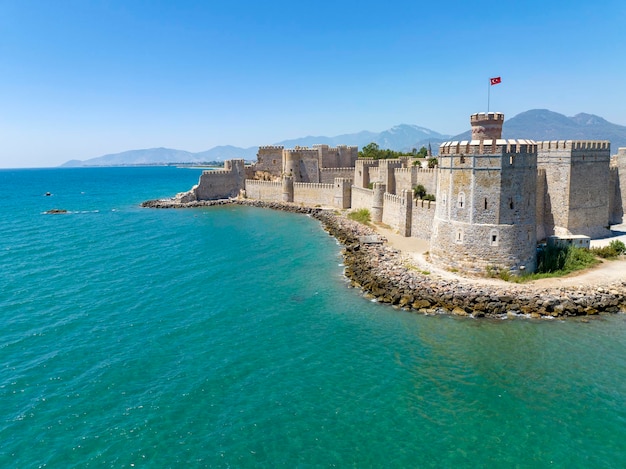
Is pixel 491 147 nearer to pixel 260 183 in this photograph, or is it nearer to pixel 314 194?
pixel 314 194

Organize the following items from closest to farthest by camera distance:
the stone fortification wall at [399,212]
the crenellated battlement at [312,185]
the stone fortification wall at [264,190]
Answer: the stone fortification wall at [399,212]
the crenellated battlement at [312,185]
the stone fortification wall at [264,190]

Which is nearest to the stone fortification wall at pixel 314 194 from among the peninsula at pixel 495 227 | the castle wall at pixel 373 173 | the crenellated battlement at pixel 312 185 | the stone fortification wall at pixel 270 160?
the crenellated battlement at pixel 312 185

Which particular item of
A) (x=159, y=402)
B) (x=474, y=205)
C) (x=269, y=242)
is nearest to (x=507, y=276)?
(x=474, y=205)

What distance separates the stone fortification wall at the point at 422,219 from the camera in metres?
33.1

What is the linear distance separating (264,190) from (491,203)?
42335 millimetres

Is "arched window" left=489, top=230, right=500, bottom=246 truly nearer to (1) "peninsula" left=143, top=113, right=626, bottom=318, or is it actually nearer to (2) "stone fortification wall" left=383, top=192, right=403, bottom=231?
(1) "peninsula" left=143, top=113, right=626, bottom=318

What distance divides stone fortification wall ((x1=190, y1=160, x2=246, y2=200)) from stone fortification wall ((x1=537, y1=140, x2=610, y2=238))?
45316 mm

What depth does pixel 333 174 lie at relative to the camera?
193ft

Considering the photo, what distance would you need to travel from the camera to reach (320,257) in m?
32.9

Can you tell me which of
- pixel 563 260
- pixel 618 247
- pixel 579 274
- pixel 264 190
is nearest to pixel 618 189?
pixel 618 247

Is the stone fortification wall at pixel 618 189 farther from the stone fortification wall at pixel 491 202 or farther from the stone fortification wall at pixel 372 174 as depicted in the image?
the stone fortification wall at pixel 372 174

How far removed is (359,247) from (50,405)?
73.9 ft

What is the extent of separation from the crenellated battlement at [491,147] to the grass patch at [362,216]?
19.2 metres

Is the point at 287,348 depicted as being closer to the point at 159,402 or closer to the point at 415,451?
the point at 159,402
